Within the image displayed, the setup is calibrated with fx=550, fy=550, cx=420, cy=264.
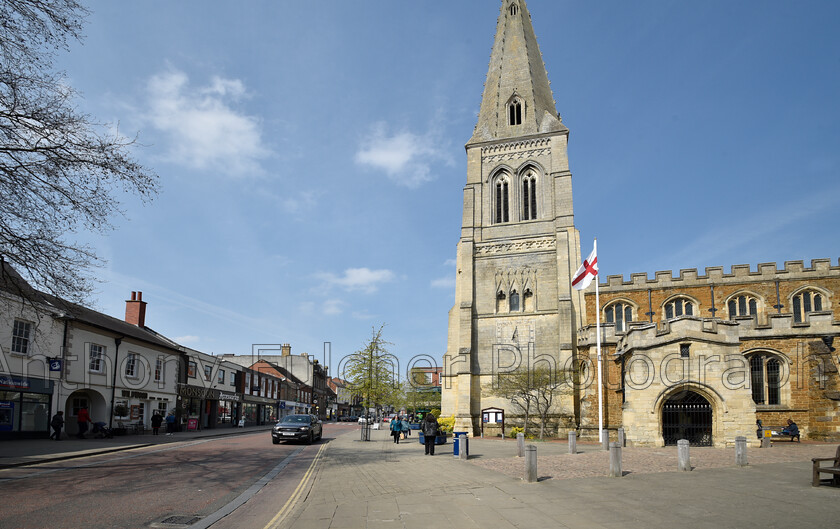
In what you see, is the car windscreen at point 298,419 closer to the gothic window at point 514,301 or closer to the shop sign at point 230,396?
the gothic window at point 514,301

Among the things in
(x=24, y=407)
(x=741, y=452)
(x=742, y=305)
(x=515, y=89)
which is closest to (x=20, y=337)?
(x=24, y=407)

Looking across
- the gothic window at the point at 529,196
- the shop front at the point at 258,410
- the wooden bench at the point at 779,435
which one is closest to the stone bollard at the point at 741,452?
the wooden bench at the point at 779,435

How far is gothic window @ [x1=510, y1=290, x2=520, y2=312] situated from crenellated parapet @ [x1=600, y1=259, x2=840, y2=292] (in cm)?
600

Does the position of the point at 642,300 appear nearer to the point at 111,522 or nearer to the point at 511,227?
the point at 511,227

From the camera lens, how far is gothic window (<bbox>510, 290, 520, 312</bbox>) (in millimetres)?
40319

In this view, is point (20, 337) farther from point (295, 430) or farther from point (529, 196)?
point (529, 196)

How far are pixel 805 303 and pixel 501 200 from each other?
21284 millimetres

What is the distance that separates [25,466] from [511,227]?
3419cm

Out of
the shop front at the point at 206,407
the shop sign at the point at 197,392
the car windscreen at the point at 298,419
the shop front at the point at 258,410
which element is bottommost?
the shop front at the point at 258,410

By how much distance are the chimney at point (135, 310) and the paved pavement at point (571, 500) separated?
2815 cm

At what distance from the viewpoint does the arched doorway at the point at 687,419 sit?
21438 mm

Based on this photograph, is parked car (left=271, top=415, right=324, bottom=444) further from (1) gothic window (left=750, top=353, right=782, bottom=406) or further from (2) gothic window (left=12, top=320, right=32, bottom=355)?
(1) gothic window (left=750, top=353, right=782, bottom=406)

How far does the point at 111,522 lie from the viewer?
806 cm

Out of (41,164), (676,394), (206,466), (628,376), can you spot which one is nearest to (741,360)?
(676,394)
